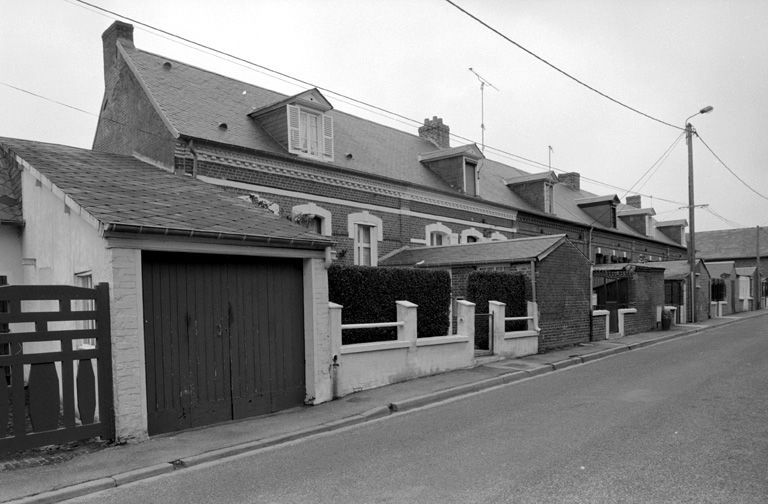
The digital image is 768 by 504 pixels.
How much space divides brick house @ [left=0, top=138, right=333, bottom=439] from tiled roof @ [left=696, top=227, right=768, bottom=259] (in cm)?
6327

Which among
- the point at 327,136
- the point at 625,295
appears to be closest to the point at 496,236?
the point at 625,295

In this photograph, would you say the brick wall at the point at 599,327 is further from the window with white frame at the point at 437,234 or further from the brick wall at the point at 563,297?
the window with white frame at the point at 437,234

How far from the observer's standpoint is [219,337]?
861 cm

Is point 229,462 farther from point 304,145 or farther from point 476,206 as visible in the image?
point 476,206

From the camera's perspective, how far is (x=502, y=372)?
42.2ft

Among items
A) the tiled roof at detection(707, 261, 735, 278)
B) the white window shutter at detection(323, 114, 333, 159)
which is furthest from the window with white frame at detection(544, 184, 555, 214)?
the white window shutter at detection(323, 114, 333, 159)

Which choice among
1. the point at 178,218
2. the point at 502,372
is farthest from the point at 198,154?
the point at 502,372

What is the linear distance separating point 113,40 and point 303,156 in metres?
6.92

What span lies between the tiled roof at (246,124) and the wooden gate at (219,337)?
7.25 meters

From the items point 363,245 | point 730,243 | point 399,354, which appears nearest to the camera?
point 399,354

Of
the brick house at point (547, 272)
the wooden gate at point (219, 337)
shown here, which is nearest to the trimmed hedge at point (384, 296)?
the brick house at point (547, 272)

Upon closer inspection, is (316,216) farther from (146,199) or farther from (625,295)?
(625,295)

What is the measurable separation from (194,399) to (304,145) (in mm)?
11412

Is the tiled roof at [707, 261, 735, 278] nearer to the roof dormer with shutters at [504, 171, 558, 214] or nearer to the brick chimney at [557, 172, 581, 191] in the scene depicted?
the brick chimney at [557, 172, 581, 191]
